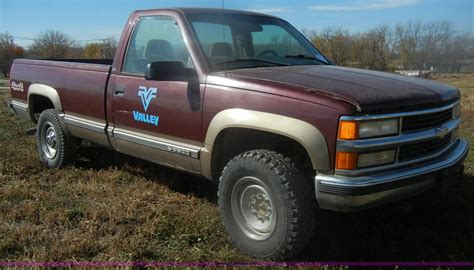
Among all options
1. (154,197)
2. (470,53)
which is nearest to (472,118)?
(154,197)

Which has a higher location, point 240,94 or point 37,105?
point 240,94

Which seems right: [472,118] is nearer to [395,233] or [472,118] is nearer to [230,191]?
[395,233]

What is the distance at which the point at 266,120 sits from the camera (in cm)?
321

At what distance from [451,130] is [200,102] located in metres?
1.92

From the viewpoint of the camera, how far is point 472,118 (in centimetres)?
1017

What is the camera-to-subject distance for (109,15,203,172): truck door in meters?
3.85

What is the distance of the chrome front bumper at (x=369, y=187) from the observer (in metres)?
2.91

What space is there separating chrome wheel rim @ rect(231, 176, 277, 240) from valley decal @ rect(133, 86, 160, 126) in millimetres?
1087

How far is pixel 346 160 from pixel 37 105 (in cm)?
464

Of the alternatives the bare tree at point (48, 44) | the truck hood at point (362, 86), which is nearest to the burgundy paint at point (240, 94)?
the truck hood at point (362, 86)

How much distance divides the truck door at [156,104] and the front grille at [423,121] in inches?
59.7

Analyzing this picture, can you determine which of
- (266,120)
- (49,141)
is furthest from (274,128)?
(49,141)

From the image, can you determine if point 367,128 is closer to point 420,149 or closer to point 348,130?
point 348,130

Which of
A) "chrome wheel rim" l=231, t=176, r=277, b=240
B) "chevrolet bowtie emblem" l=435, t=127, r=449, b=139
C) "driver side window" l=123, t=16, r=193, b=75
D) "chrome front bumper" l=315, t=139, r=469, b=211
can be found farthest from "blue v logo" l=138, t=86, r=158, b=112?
"chevrolet bowtie emblem" l=435, t=127, r=449, b=139
